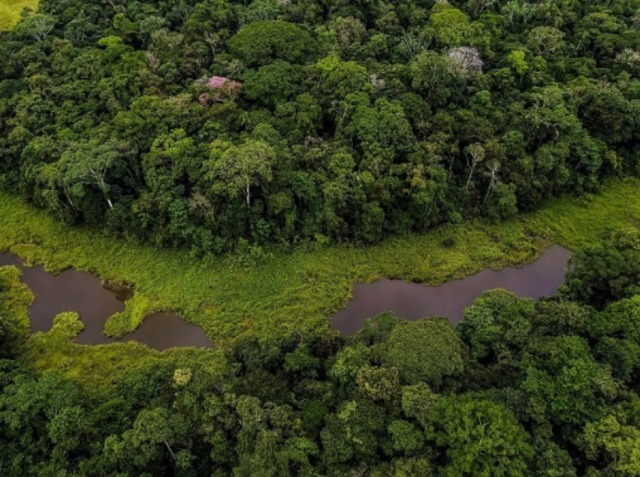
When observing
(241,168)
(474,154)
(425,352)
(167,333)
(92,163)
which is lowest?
(167,333)

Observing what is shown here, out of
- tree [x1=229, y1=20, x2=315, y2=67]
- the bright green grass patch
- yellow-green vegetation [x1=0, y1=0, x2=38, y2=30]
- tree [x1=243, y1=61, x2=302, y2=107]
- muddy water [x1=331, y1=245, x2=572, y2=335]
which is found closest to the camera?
the bright green grass patch

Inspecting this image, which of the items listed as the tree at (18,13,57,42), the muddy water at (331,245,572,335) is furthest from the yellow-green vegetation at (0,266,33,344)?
the tree at (18,13,57,42)

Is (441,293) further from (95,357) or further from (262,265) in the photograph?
(95,357)

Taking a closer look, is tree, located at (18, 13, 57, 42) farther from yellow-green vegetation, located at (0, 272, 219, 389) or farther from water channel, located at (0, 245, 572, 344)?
yellow-green vegetation, located at (0, 272, 219, 389)

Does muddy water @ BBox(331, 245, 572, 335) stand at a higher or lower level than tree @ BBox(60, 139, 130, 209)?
lower

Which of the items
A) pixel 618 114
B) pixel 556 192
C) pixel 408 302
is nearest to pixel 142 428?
pixel 408 302

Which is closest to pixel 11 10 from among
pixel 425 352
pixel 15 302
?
pixel 15 302

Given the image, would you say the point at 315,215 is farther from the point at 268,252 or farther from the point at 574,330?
the point at 574,330

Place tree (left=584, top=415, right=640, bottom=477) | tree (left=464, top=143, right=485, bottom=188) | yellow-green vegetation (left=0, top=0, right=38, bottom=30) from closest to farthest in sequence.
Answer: tree (left=584, top=415, right=640, bottom=477), tree (left=464, top=143, right=485, bottom=188), yellow-green vegetation (left=0, top=0, right=38, bottom=30)
